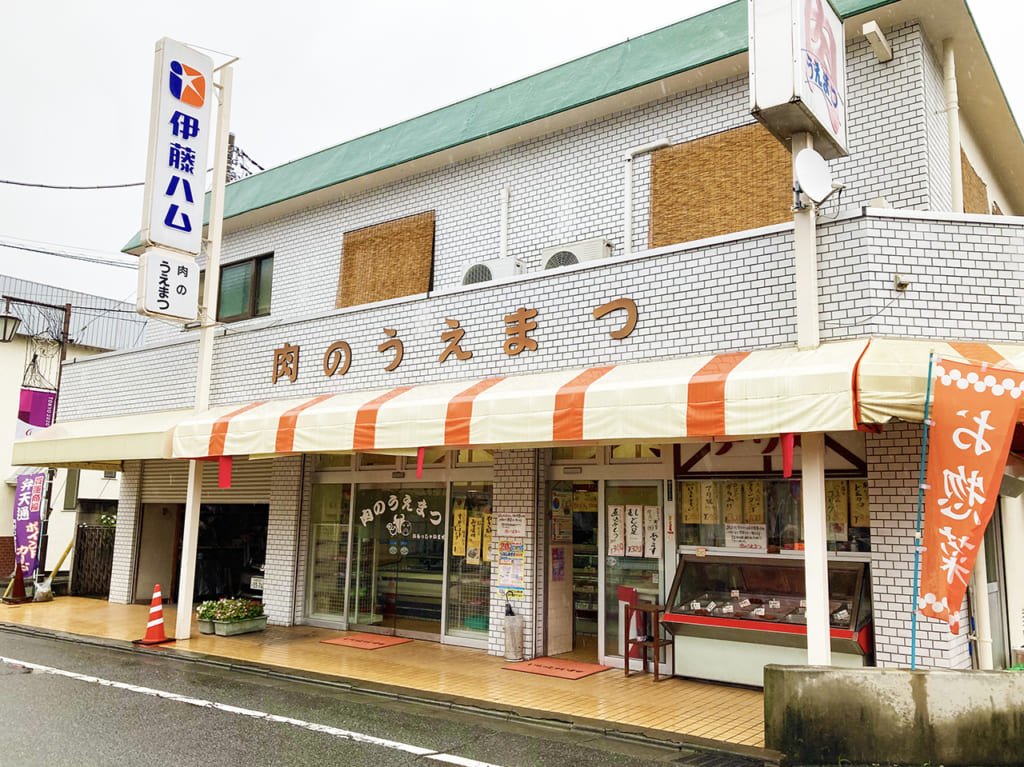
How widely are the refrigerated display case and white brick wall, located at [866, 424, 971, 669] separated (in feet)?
0.96

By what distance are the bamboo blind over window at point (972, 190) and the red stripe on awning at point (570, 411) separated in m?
5.75

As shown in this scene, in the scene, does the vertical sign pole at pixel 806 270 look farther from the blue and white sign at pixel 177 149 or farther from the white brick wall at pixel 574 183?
the blue and white sign at pixel 177 149

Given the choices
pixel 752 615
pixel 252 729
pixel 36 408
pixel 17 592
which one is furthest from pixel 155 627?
pixel 36 408

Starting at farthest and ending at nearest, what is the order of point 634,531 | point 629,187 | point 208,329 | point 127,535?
point 127,535, point 208,329, point 629,187, point 634,531

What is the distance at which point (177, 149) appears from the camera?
11852 mm

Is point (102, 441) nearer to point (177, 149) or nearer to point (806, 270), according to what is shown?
point (177, 149)

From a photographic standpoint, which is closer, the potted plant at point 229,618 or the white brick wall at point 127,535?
the potted plant at point 229,618

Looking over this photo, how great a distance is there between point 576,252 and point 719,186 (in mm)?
2038

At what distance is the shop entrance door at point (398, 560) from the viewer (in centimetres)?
1191

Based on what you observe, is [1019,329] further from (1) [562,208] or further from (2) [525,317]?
(1) [562,208]

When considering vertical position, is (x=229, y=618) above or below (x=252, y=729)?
above

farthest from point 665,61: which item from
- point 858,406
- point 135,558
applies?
point 135,558

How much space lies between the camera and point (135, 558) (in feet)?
51.9

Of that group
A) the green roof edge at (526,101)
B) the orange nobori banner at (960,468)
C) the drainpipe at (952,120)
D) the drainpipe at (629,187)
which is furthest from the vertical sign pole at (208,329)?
the orange nobori banner at (960,468)
